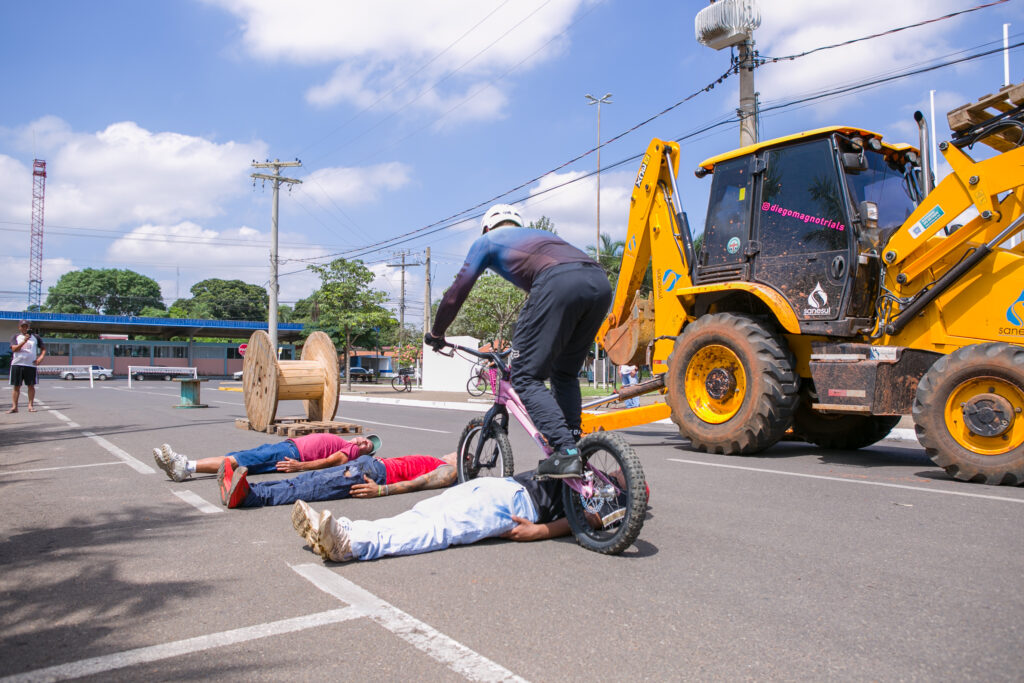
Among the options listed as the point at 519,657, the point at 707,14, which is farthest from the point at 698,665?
the point at 707,14

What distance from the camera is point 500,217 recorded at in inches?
177

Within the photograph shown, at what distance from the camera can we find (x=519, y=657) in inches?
95.7

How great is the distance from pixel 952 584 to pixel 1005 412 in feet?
9.76

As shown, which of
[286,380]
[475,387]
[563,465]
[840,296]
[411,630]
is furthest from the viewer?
[475,387]

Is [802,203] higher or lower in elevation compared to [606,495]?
higher

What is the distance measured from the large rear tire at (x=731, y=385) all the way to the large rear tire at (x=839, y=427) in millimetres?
649

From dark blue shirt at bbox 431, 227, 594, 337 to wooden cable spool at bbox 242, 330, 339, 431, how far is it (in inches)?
232

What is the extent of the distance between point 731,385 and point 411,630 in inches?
224

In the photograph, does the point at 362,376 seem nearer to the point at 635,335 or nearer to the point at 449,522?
the point at 635,335

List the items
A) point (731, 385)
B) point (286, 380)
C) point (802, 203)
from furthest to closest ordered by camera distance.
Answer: point (286, 380) < point (731, 385) < point (802, 203)

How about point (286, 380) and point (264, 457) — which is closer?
point (264, 457)

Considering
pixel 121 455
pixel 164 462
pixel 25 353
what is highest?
pixel 25 353

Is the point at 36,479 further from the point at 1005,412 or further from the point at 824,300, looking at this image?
the point at 1005,412

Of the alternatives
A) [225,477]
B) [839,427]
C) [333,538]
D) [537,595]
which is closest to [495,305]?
[839,427]
